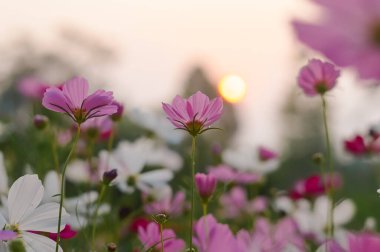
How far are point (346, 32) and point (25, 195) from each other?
0.51m

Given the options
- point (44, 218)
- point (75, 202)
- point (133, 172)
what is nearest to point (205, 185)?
point (44, 218)

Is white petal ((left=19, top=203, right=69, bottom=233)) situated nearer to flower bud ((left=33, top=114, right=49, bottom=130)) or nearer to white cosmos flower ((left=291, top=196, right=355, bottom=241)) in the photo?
flower bud ((left=33, top=114, right=49, bottom=130))

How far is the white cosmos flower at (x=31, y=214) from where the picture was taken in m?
0.65

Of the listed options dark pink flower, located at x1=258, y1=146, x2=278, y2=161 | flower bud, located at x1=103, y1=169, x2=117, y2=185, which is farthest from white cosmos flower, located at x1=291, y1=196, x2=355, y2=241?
flower bud, located at x1=103, y1=169, x2=117, y2=185

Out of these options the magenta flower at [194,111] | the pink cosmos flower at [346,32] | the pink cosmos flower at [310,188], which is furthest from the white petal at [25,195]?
the pink cosmos flower at [310,188]

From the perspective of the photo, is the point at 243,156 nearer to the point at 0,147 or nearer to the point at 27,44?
the point at 0,147

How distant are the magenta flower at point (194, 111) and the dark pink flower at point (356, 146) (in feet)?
2.47

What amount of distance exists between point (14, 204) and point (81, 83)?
14cm

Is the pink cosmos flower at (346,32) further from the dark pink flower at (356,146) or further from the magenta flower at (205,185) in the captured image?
the dark pink flower at (356,146)

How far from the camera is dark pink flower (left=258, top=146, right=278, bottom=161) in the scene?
1.87 metres

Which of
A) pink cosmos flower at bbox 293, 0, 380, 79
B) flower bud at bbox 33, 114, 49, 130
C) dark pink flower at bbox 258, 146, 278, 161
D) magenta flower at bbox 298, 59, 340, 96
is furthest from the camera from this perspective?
dark pink flower at bbox 258, 146, 278, 161

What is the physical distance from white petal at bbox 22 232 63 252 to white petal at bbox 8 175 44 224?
26 millimetres

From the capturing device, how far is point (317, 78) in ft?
3.01

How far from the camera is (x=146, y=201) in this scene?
150 centimetres
